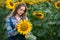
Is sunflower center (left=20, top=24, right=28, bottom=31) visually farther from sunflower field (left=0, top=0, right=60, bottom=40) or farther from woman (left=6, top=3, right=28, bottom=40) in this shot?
sunflower field (left=0, top=0, right=60, bottom=40)

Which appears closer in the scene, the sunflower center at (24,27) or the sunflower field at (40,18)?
the sunflower center at (24,27)

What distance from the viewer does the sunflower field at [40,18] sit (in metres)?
4.43

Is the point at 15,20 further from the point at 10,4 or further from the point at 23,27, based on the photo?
the point at 10,4

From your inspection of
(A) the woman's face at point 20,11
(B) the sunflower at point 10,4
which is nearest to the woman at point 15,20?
(A) the woman's face at point 20,11

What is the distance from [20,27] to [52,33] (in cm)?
93

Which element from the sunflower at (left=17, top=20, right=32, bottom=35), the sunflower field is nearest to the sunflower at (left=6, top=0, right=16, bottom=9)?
the sunflower field

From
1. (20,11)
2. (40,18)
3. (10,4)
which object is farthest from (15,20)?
(40,18)

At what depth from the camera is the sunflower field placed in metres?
4.43

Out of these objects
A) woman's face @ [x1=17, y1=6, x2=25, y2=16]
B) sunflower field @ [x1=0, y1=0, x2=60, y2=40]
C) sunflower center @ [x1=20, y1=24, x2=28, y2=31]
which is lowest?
sunflower field @ [x1=0, y1=0, x2=60, y2=40]

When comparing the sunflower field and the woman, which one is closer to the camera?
the woman

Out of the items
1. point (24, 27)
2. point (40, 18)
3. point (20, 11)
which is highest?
point (20, 11)

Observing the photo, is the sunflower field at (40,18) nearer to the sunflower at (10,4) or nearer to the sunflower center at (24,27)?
the sunflower at (10,4)

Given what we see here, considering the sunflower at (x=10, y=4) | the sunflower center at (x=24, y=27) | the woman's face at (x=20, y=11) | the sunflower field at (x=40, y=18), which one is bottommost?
the sunflower field at (x=40, y=18)

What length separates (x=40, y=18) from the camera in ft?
14.7
